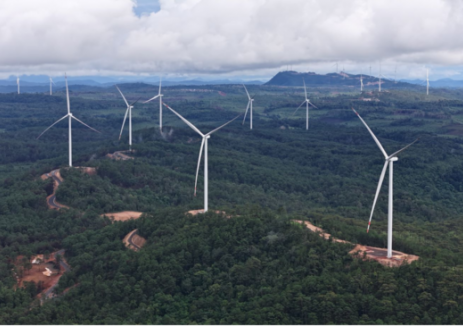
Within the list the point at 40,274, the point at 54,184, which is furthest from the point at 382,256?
the point at 54,184

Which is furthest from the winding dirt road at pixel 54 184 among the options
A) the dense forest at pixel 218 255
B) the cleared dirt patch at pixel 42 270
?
the cleared dirt patch at pixel 42 270

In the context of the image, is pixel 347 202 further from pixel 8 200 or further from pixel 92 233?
pixel 8 200

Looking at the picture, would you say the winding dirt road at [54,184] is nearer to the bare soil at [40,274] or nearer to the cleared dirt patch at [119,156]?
the bare soil at [40,274]

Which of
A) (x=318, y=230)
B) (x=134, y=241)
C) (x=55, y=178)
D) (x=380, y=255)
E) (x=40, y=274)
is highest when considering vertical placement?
(x=318, y=230)

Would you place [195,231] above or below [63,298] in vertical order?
above

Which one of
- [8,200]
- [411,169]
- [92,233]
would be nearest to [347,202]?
[411,169]

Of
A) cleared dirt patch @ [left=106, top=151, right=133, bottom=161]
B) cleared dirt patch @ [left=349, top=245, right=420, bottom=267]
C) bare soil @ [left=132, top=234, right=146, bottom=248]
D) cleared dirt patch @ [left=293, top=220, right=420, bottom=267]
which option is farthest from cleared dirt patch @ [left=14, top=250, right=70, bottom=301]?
cleared dirt patch @ [left=106, top=151, right=133, bottom=161]

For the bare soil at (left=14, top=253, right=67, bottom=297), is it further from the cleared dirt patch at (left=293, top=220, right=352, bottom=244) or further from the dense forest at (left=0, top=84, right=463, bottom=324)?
the cleared dirt patch at (left=293, top=220, right=352, bottom=244)

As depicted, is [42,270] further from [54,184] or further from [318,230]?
[318,230]
